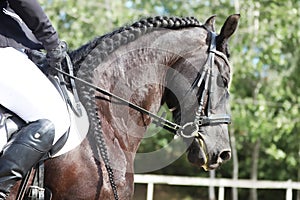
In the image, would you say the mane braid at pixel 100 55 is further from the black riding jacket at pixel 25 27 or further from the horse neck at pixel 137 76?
the black riding jacket at pixel 25 27

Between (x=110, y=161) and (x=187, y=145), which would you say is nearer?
(x=110, y=161)

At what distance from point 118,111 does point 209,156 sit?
0.66 m

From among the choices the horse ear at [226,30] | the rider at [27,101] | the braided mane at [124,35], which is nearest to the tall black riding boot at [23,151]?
the rider at [27,101]

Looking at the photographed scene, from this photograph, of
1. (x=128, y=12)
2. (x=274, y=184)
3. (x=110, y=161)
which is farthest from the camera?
(x=128, y=12)

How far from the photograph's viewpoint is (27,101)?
3227 mm

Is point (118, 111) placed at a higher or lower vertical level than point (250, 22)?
lower

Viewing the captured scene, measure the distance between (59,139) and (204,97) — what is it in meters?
1.03

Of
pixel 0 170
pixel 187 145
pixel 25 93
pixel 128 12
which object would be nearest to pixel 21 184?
pixel 0 170

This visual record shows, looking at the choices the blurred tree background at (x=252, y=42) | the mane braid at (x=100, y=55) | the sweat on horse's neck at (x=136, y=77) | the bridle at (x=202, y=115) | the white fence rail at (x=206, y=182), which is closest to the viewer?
the mane braid at (x=100, y=55)

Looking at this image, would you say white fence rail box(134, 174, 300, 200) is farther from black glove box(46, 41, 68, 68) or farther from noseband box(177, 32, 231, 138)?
black glove box(46, 41, 68, 68)

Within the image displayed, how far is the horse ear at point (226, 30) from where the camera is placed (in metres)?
3.94

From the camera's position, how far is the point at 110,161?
3582 mm

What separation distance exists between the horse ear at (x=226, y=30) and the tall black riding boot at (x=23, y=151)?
4.39 feet

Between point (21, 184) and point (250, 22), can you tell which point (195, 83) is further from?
point (250, 22)
